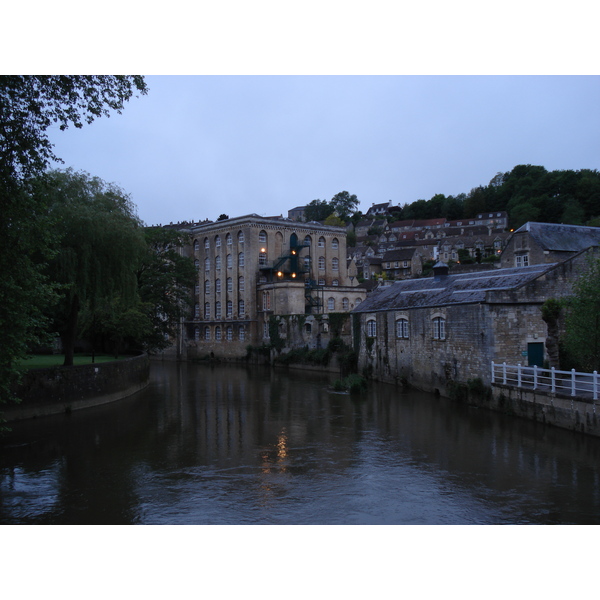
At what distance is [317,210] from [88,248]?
391ft

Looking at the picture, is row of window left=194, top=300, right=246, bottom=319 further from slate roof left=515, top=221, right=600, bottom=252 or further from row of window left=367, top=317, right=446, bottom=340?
slate roof left=515, top=221, right=600, bottom=252

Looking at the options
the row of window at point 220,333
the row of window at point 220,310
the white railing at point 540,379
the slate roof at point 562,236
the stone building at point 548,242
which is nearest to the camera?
the white railing at point 540,379

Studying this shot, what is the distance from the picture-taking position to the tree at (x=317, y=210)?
443 feet

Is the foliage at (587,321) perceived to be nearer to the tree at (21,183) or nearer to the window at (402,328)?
the window at (402,328)

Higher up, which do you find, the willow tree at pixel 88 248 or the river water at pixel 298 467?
the willow tree at pixel 88 248

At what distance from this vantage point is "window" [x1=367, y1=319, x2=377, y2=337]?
30.0 metres

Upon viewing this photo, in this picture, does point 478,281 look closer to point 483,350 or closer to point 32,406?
point 483,350

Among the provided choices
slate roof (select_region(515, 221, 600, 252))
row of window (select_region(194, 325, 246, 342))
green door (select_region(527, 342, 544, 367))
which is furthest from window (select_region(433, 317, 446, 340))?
row of window (select_region(194, 325, 246, 342))

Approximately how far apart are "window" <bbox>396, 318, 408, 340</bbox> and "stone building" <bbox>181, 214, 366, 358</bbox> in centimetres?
1943

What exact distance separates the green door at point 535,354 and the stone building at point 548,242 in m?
13.3

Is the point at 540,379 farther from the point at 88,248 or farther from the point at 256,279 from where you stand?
the point at 256,279

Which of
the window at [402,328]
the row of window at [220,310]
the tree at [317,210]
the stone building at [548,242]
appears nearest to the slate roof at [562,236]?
the stone building at [548,242]

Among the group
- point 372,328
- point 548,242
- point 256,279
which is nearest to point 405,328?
point 372,328

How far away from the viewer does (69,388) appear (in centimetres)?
2059
